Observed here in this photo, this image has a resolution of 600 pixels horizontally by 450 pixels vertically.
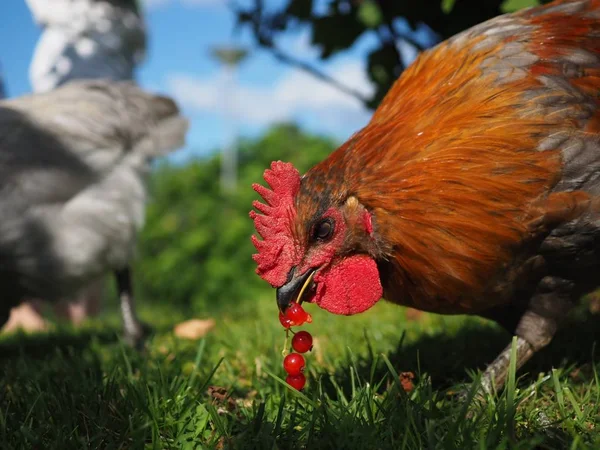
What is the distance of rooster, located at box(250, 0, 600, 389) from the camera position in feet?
7.50

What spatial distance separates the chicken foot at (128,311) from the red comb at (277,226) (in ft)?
7.81

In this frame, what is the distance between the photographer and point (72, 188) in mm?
3938

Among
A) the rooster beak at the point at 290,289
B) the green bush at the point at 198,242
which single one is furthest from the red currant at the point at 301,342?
the green bush at the point at 198,242

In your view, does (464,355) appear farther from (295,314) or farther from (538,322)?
(295,314)

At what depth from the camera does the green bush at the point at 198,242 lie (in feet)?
39.7

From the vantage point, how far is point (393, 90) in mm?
2828

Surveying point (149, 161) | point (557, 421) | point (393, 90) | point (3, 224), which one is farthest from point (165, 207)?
point (557, 421)

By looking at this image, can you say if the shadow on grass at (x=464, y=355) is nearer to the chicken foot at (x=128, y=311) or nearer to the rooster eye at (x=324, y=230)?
the rooster eye at (x=324, y=230)

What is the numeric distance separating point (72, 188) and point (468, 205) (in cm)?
266

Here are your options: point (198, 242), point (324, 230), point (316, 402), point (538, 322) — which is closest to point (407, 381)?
point (316, 402)

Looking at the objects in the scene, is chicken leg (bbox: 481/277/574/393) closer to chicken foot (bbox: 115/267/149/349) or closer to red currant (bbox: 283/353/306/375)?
red currant (bbox: 283/353/306/375)

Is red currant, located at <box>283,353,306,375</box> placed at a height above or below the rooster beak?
below

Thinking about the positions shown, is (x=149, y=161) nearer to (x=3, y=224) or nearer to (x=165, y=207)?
(x=3, y=224)

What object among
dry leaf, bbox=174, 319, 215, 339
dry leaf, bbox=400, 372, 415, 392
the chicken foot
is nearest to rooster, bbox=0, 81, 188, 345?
the chicken foot
